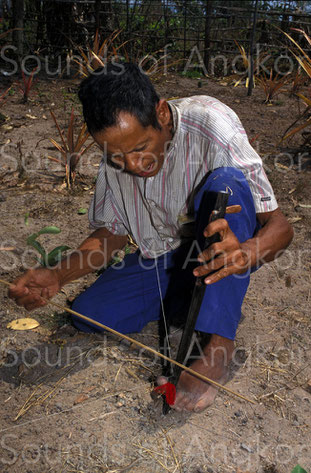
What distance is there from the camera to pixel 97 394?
1813mm

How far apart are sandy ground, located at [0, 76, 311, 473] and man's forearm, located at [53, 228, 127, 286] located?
13.4 inches

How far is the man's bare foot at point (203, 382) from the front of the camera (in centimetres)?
164

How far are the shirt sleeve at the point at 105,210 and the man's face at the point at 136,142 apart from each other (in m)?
0.35

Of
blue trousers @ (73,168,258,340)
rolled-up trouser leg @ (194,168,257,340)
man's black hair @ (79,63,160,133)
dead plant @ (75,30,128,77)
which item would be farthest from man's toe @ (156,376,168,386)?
dead plant @ (75,30,128,77)

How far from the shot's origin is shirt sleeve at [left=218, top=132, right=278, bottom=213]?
1.70m

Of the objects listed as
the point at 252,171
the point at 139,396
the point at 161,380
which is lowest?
the point at 139,396

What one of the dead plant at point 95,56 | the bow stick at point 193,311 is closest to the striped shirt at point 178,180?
the bow stick at point 193,311

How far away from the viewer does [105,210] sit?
2.07m

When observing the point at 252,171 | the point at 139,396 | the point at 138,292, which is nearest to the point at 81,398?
the point at 139,396

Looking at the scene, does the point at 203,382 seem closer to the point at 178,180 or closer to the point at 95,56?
the point at 178,180

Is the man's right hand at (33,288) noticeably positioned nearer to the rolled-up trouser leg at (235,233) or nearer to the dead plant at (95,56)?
the rolled-up trouser leg at (235,233)

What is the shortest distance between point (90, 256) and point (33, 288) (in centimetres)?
31

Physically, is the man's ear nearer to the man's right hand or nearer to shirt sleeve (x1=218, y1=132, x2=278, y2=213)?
shirt sleeve (x1=218, y1=132, x2=278, y2=213)

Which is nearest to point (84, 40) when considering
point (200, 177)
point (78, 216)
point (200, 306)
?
point (78, 216)
